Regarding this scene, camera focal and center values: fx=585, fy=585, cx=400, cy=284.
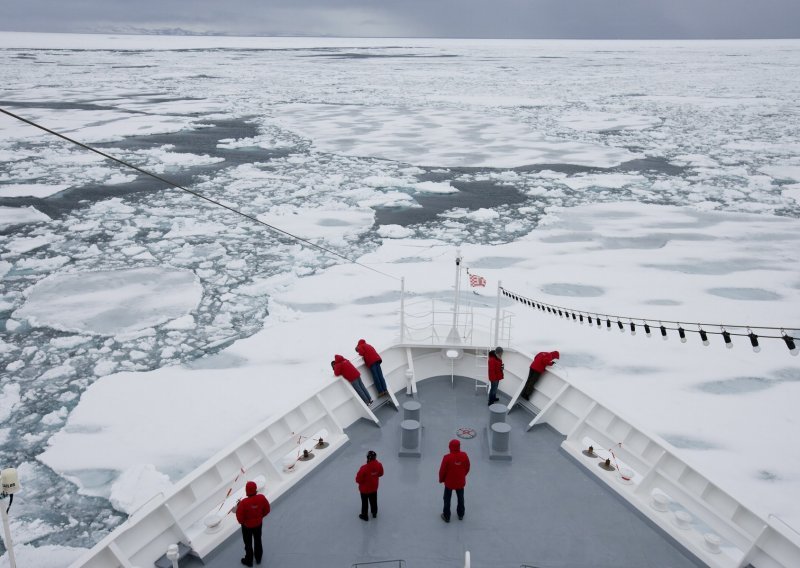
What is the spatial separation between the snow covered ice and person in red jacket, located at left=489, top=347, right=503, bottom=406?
0.72m

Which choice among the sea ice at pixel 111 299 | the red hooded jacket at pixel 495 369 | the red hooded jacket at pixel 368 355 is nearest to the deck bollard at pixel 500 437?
the red hooded jacket at pixel 495 369

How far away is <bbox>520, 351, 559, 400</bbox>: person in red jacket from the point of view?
544 centimetres

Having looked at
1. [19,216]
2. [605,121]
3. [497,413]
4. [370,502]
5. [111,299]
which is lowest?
[111,299]

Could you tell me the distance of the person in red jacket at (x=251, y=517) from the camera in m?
3.53

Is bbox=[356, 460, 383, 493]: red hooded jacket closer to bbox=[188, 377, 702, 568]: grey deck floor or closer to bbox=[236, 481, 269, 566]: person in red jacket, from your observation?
bbox=[188, 377, 702, 568]: grey deck floor

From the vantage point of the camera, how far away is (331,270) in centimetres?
1188

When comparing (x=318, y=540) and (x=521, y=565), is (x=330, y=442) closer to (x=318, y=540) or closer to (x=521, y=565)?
(x=318, y=540)

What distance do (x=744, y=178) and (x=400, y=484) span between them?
1812 centimetres

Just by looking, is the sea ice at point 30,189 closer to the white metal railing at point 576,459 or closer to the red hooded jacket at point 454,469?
the white metal railing at point 576,459

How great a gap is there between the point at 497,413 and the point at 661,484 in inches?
53.0

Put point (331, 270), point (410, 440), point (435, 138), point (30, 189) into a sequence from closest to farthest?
1. point (410, 440)
2. point (331, 270)
3. point (30, 189)
4. point (435, 138)

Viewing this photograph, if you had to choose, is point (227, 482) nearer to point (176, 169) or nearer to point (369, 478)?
point (369, 478)

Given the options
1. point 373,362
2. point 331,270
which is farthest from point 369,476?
point 331,270

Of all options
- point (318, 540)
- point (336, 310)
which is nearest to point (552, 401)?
point (318, 540)
